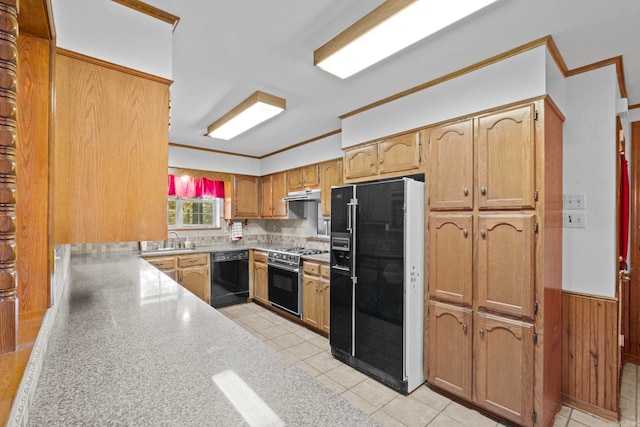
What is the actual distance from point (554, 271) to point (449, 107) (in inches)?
54.6

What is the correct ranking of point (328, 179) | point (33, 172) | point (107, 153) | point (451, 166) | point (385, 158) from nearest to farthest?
point (33, 172) < point (107, 153) < point (451, 166) < point (385, 158) < point (328, 179)

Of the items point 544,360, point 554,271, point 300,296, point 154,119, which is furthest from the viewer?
point 300,296

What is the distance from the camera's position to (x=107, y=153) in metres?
1.32

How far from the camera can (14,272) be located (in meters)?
0.75

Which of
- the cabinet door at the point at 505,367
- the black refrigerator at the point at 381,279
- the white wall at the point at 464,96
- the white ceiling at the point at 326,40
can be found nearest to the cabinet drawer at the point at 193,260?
the white ceiling at the point at 326,40

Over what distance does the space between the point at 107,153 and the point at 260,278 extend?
3.54 meters

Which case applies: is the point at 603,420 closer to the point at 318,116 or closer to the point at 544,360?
the point at 544,360

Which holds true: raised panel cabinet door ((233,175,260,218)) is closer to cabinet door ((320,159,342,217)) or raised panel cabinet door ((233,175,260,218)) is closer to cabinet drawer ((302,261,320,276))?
cabinet door ((320,159,342,217))

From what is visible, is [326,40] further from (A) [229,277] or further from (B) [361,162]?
(A) [229,277]

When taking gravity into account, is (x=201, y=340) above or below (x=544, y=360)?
above

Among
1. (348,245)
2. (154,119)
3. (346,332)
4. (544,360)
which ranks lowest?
(346,332)

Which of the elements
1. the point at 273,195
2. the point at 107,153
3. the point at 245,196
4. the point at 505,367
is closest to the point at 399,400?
the point at 505,367

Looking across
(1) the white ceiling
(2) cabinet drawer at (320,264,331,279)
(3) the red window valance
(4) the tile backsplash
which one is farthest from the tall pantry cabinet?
(3) the red window valance

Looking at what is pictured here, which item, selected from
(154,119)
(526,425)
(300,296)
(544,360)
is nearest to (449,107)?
(544,360)
